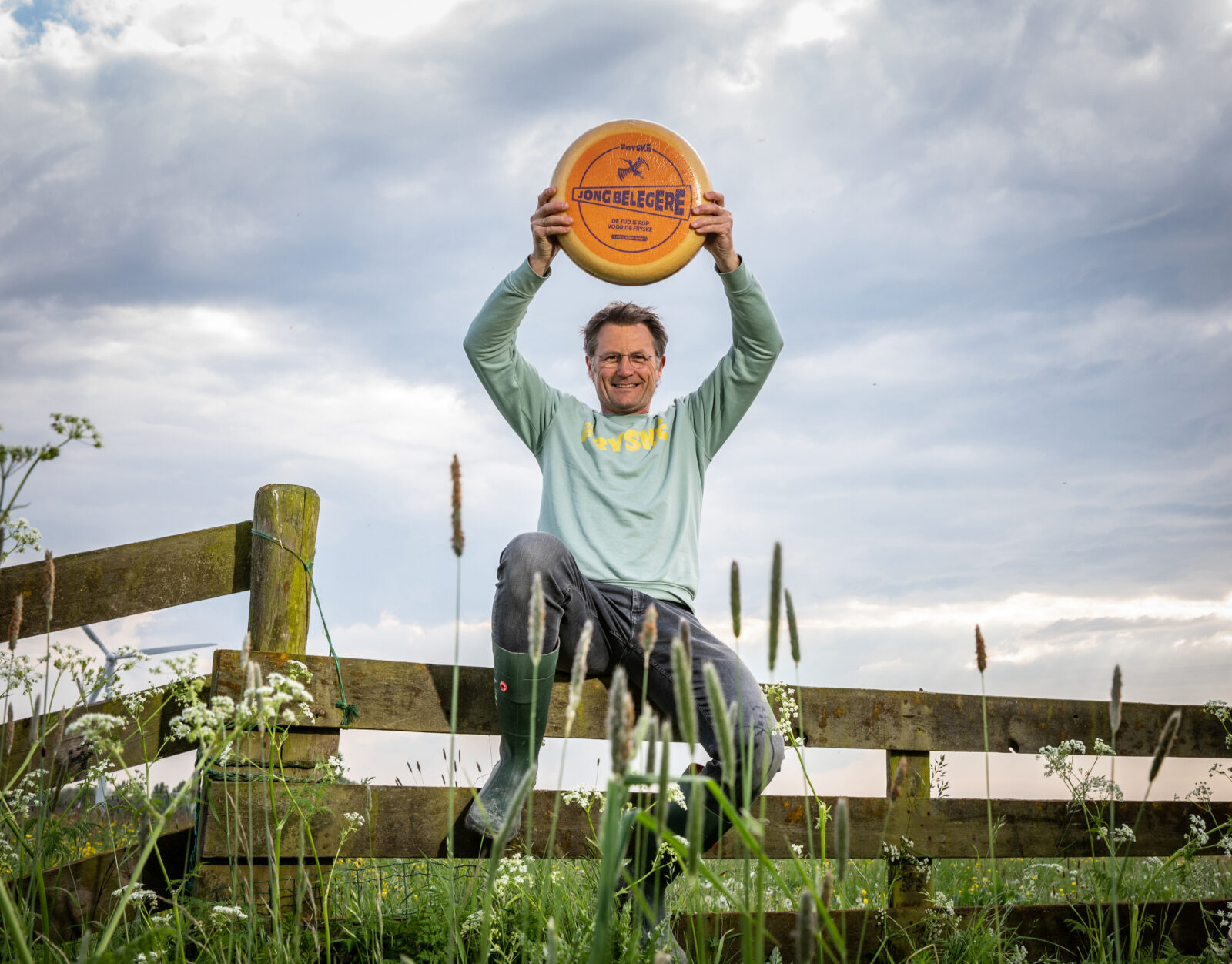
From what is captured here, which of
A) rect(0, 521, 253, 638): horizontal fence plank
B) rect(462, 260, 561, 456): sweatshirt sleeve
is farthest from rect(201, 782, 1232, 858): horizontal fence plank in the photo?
rect(462, 260, 561, 456): sweatshirt sleeve

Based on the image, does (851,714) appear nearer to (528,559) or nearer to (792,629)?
(528,559)

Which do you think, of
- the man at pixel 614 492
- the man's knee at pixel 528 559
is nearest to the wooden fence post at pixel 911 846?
the man at pixel 614 492

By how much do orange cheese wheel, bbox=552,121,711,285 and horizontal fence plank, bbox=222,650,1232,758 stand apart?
1.60m

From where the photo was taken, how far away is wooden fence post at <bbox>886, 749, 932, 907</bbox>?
363 cm

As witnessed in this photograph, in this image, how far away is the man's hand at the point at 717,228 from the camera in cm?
358

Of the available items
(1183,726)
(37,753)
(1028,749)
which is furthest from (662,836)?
(1183,726)

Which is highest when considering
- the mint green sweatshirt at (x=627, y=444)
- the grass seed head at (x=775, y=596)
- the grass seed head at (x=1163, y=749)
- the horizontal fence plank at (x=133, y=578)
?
the mint green sweatshirt at (x=627, y=444)

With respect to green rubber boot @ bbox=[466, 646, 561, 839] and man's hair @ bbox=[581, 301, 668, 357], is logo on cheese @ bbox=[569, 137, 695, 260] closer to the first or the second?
man's hair @ bbox=[581, 301, 668, 357]

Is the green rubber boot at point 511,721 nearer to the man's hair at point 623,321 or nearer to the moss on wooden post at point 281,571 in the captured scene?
the moss on wooden post at point 281,571

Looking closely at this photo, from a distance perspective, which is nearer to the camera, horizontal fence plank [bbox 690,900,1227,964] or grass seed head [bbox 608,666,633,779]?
grass seed head [bbox 608,666,633,779]

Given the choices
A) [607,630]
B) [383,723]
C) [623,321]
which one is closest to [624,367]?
[623,321]

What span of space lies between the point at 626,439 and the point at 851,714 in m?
1.48

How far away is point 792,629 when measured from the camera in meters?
1.20

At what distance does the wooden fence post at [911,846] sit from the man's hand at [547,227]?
2289 millimetres
